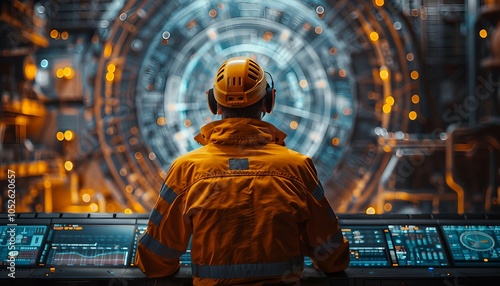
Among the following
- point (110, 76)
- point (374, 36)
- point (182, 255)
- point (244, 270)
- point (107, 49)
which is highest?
point (374, 36)

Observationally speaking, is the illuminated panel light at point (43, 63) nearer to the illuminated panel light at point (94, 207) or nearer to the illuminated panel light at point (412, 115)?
the illuminated panel light at point (94, 207)

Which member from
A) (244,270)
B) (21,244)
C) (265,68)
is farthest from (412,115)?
(21,244)

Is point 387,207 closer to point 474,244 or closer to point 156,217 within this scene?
point 474,244

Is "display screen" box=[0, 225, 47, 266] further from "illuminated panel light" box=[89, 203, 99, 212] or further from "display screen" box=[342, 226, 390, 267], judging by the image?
"display screen" box=[342, 226, 390, 267]

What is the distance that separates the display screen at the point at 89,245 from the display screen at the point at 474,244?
189 cm

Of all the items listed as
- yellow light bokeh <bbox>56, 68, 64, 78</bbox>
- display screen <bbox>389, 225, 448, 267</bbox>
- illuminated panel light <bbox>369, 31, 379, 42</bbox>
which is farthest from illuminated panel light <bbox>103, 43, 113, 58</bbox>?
display screen <bbox>389, 225, 448, 267</bbox>

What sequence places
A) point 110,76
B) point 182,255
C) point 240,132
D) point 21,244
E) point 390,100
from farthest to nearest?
1. point 110,76
2. point 390,100
3. point 21,244
4. point 182,255
5. point 240,132

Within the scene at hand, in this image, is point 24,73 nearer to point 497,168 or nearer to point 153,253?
point 153,253

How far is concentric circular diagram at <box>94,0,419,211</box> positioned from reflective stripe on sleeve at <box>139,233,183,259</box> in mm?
2344

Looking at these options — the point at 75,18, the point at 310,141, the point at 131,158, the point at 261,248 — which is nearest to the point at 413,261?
the point at 261,248

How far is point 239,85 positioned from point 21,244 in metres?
1.75

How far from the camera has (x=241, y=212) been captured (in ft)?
7.30

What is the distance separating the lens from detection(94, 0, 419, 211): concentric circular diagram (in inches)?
189

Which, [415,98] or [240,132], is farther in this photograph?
[415,98]
